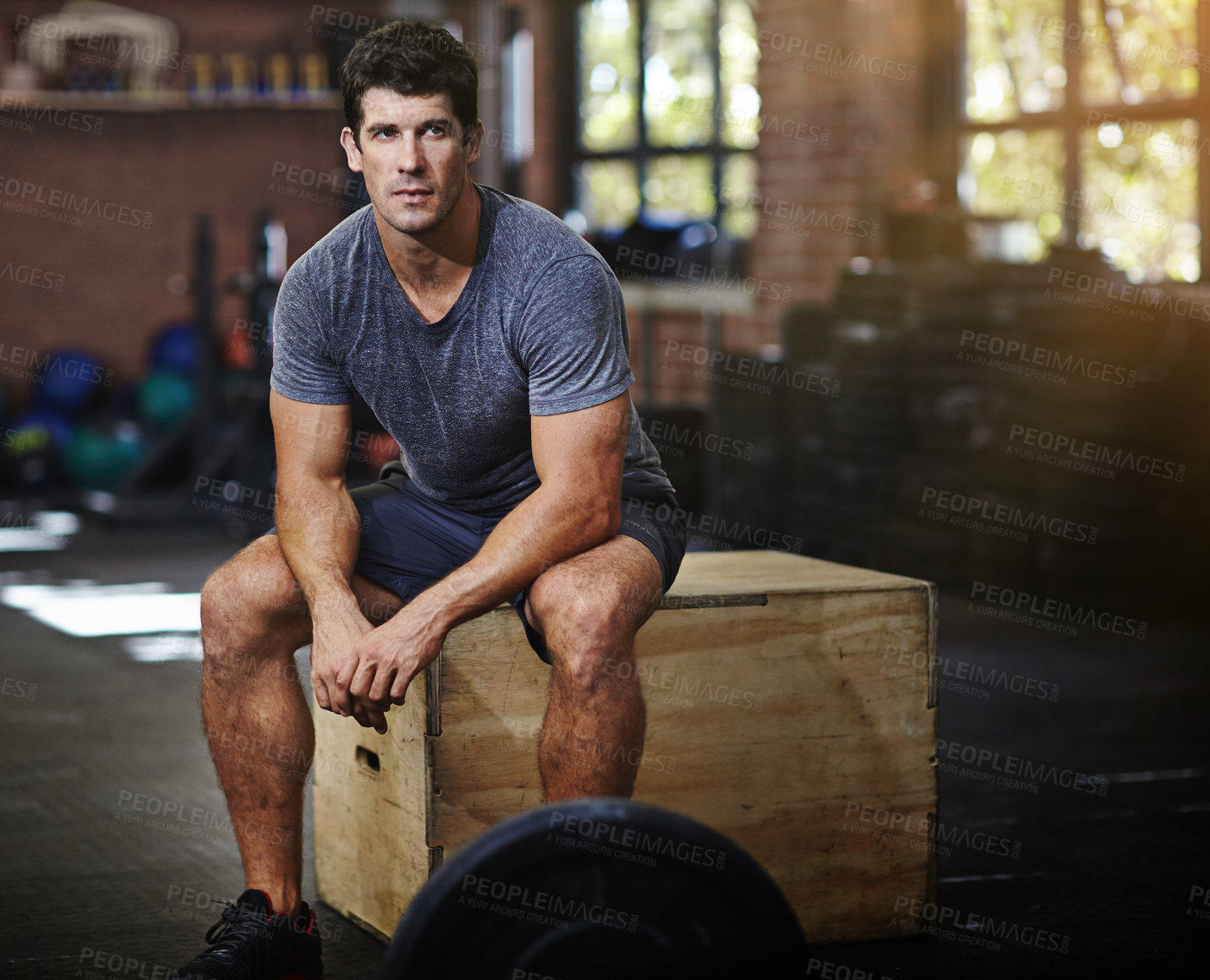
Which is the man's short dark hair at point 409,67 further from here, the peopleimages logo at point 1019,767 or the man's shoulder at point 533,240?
the peopleimages logo at point 1019,767

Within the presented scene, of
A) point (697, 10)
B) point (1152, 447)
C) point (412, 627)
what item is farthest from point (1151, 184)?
point (412, 627)

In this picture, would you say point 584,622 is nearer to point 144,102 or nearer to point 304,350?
point 304,350

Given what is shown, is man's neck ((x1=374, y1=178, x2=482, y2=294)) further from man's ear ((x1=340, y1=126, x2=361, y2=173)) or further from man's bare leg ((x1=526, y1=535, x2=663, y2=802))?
man's bare leg ((x1=526, y1=535, x2=663, y2=802))

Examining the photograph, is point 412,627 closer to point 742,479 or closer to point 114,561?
point 742,479

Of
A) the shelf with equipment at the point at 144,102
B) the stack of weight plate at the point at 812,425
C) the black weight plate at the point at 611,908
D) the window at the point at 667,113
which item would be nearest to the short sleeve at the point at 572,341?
the black weight plate at the point at 611,908

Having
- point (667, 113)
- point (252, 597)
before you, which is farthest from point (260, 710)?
point (667, 113)

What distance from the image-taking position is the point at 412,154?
154 cm

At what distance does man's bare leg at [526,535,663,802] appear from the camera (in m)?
1.42

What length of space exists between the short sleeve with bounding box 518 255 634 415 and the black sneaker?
62 centimetres

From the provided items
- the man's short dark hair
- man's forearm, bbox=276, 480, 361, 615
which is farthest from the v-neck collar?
man's forearm, bbox=276, 480, 361, 615

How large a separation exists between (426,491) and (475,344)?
0.75 ft

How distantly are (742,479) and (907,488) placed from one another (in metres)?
0.76

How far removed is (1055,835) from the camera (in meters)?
A: 2.15

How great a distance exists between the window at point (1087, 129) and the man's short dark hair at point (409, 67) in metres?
2.93
